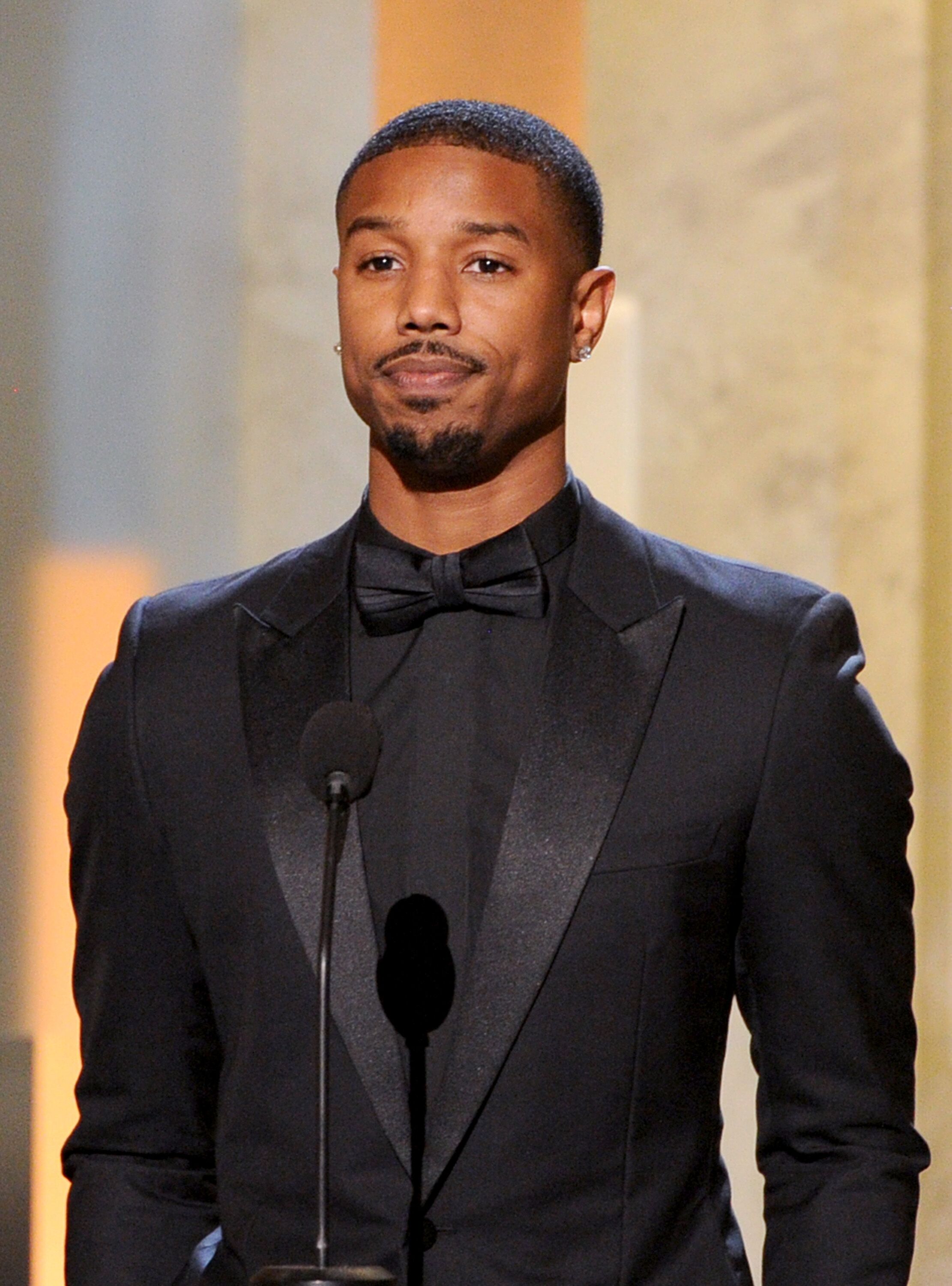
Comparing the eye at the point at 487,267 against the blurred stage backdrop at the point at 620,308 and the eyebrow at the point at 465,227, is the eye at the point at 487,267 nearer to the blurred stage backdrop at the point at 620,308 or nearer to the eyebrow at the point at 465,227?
the eyebrow at the point at 465,227

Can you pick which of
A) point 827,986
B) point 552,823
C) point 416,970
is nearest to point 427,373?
point 552,823

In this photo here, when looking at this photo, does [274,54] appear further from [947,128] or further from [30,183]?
[947,128]

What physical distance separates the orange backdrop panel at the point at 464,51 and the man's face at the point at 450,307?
150cm

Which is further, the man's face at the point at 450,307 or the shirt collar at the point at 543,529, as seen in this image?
the shirt collar at the point at 543,529

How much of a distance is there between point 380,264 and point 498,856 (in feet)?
1.81

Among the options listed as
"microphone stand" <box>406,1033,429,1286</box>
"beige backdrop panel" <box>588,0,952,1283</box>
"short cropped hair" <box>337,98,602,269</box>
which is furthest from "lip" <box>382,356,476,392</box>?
"beige backdrop panel" <box>588,0,952,1283</box>

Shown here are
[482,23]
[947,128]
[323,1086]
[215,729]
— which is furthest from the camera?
[482,23]

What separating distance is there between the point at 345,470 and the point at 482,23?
816 mm

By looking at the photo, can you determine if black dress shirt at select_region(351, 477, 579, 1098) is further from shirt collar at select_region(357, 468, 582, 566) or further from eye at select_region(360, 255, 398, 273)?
eye at select_region(360, 255, 398, 273)

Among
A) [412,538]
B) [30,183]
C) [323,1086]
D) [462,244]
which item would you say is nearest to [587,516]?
[412,538]

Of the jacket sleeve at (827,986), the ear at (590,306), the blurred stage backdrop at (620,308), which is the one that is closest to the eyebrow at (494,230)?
the ear at (590,306)

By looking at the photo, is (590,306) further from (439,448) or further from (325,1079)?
(325,1079)

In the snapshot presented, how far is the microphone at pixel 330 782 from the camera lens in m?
1.43

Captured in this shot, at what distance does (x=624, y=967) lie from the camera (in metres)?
1.71
